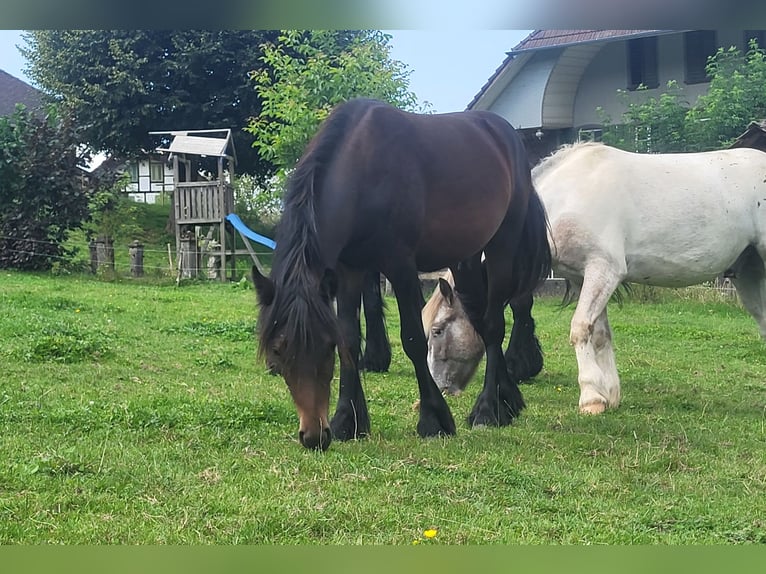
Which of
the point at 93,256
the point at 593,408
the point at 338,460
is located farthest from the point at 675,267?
→ the point at 93,256

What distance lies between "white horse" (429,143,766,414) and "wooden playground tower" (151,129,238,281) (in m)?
10.1

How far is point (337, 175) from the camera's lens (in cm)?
416

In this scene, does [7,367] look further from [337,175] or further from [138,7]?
[138,7]

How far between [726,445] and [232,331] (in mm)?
5567

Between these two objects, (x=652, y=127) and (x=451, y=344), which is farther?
(x=652, y=127)

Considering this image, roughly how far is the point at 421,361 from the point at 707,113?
10497 millimetres

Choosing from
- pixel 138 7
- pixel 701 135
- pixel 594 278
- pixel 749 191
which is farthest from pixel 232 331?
pixel 701 135

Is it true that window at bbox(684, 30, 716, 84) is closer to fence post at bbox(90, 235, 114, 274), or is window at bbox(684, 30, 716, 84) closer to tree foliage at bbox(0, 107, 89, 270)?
fence post at bbox(90, 235, 114, 274)

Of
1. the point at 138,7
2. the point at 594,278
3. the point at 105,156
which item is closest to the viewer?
the point at 138,7

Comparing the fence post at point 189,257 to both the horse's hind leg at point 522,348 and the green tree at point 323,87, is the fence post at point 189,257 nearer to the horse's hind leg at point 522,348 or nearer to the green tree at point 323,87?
the green tree at point 323,87

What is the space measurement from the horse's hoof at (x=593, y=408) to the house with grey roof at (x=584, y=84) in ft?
29.0

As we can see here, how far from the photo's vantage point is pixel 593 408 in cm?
557

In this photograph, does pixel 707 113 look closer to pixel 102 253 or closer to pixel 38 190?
pixel 102 253

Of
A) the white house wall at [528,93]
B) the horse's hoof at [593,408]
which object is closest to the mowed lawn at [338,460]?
the horse's hoof at [593,408]
